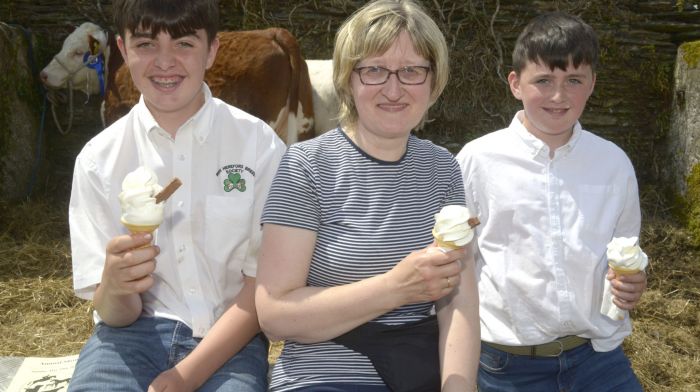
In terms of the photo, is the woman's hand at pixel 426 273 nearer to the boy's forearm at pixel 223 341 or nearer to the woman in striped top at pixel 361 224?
the woman in striped top at pixel 361 224

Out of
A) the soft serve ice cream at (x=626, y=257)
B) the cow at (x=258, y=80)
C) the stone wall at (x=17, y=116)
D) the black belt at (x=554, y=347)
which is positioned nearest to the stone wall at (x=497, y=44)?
the stone wall at (x=17, y=116)

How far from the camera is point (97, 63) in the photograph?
5.58 meters

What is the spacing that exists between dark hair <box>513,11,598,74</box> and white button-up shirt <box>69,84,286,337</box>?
0.89 m

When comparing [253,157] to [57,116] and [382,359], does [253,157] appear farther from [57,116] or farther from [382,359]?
[57,116]

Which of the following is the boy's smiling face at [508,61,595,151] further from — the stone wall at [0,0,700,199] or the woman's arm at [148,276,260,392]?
the stone wall at [0,0,700,199]

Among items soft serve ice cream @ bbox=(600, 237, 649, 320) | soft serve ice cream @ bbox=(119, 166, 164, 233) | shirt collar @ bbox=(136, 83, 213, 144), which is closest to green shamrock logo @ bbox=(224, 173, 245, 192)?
shirt collar @ bbox=(136, 83, 213, 144)

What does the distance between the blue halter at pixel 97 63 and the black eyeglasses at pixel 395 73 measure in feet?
14.2

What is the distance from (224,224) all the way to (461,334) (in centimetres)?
71

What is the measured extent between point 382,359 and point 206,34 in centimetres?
102

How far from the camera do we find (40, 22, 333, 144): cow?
5.02 metres

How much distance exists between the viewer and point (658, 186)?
5.20 m

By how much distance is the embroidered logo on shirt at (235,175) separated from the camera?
198 centimetres

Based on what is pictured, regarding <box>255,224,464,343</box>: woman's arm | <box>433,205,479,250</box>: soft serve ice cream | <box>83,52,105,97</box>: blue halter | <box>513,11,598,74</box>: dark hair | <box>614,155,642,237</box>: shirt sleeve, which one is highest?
<box>513,11,598,74</box>: dark hair

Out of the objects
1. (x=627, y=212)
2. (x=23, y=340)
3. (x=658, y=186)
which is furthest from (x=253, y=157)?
(x=658, y=186)
